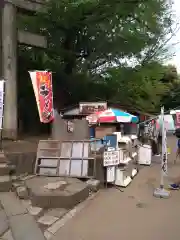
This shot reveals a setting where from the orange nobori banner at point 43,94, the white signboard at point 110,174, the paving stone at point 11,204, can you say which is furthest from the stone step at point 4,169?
the white signboard at point 110,174

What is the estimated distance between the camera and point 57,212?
19.8ft

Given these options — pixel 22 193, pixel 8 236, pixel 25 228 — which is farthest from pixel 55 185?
pixel 8 236

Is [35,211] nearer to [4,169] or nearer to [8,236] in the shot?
[8,236]

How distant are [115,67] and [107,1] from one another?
5.63 meters

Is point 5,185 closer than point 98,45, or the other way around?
point 5,185

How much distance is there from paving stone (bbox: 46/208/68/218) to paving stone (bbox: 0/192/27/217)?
0.56m

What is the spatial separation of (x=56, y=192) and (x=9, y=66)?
26.5ft

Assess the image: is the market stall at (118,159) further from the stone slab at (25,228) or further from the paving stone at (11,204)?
the stone slab at (25,228)

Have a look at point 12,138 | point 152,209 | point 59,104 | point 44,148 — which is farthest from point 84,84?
point 152,209

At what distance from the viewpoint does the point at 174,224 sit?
222 inches

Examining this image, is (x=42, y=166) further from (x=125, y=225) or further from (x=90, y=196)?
(x=125, y=225)

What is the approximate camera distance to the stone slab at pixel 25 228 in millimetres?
4945

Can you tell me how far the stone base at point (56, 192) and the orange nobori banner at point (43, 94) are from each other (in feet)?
8.27

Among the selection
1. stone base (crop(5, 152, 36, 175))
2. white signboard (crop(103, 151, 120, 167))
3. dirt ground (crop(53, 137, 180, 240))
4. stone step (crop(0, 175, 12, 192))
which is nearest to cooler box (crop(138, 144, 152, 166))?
dirt ground (crop(53, 137, 180, 240))
